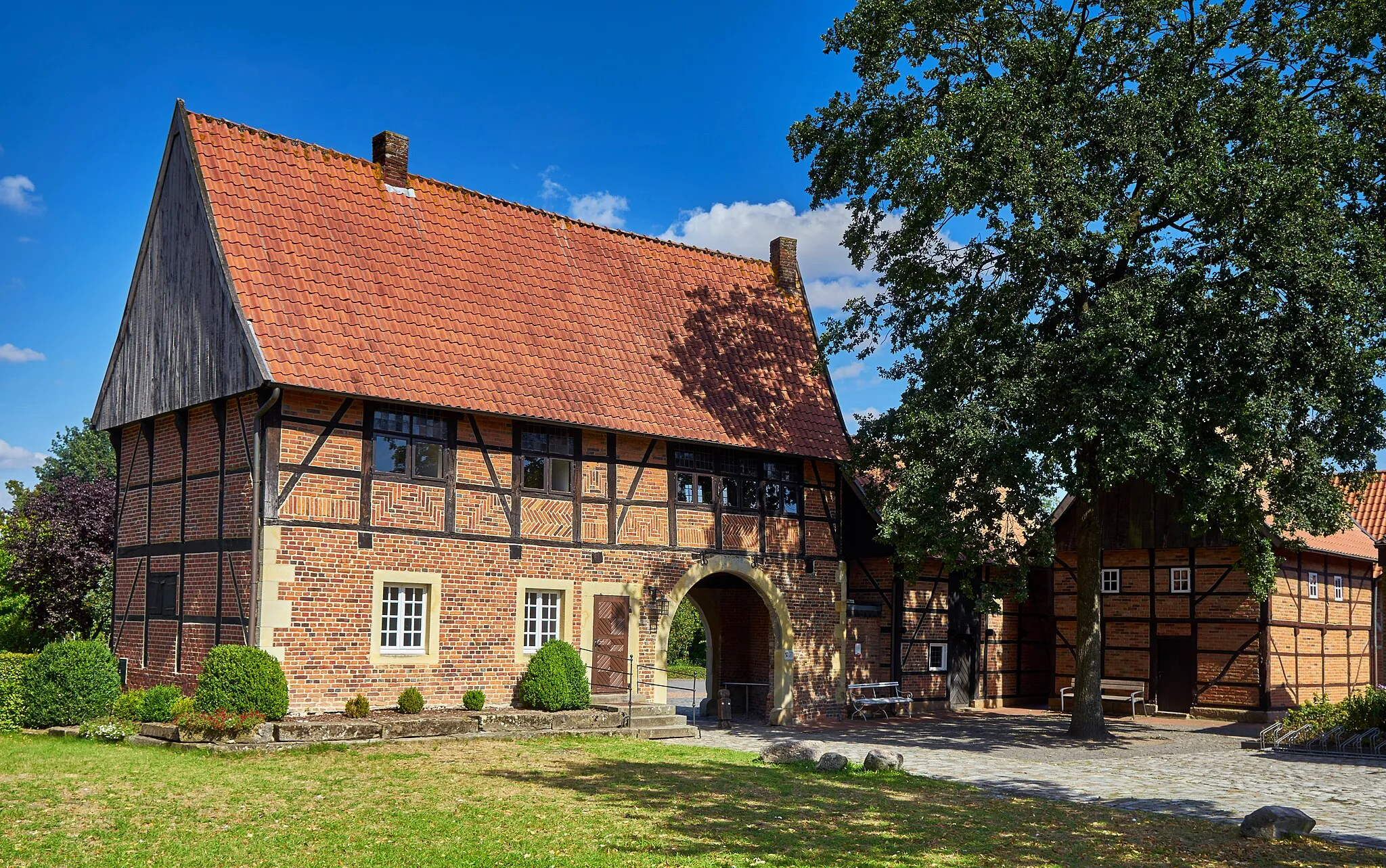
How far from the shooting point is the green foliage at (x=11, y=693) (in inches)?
704

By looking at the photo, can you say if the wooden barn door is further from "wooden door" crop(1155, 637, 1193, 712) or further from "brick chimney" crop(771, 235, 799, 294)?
"brick chimney" crop(771, 235, 799, 294)

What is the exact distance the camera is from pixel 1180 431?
57.6ft

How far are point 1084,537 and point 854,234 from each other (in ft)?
22.3

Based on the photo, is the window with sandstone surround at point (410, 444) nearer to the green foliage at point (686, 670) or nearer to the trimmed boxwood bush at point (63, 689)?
the trimmed boxwood bush at point (63, 689)

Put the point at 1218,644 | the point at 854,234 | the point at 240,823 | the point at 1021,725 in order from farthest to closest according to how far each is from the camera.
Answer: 1. the point at 1218,644
2. the point at 1021,725
3. the point at 854,234
4. the point at 240,823

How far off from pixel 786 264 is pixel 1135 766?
14368 mm

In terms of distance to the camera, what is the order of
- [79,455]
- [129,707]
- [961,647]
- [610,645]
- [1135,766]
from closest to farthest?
[1135,766] < [129,707] < [610,645] < [961,647] < [79,455]

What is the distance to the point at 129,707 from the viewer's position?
17.7m

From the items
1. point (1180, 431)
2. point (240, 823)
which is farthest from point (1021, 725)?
point (240, 823)

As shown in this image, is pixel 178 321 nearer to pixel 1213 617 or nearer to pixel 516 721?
pixel 516 721

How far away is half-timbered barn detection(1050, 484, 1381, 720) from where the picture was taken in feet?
86.6

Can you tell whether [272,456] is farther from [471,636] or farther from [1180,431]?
[1180,431]

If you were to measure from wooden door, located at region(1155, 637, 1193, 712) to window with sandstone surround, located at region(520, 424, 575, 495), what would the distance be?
15.3 meters

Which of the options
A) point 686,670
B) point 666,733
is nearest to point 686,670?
point 686,670
